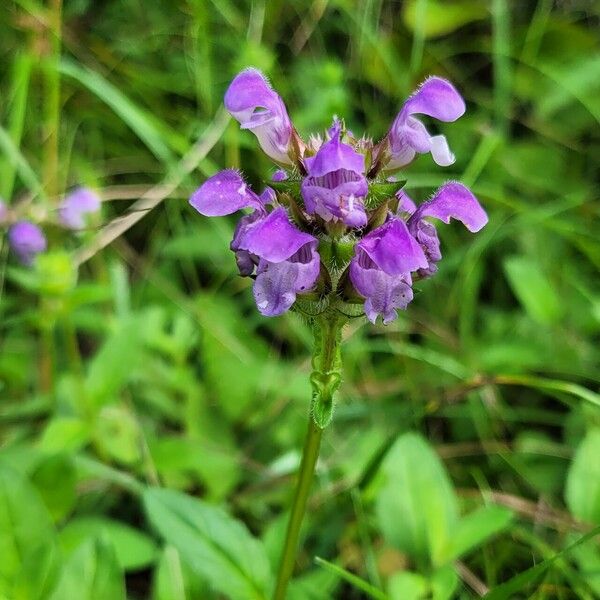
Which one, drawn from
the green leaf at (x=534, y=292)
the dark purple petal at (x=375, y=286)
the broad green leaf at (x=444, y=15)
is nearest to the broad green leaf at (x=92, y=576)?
the dark purple petal at (x=375, y=286)

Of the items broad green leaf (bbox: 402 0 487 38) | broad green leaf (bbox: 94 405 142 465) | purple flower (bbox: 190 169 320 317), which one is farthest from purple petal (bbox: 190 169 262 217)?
broad green leaf (bbox: 402 0 487 38)

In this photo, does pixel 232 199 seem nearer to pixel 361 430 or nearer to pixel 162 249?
pixel 361 430

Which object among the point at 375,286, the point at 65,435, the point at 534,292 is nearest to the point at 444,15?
the point at 534,292

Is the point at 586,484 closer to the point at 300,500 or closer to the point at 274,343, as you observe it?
the point at 300,500

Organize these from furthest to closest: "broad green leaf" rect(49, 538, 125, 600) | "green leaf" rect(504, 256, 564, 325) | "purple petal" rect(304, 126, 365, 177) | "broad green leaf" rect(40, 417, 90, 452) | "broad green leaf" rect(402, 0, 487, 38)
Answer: "broad green leaf" rect(402, 0, 487, 38) → "green leaf" rect(504, 256, 564, 325) → "broad green leaf" rect(40, 417, 90, 452) → "broad green leaf" rect(49, 538, 125, 600) → "purple petal" rect(304, 126, 365, 177)

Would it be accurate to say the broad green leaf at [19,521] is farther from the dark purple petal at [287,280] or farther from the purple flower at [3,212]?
the purple flower at [3,212]

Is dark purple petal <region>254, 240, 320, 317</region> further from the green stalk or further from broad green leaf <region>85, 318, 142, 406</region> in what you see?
broad green leaf <region>85, 318, 142, 406</region>

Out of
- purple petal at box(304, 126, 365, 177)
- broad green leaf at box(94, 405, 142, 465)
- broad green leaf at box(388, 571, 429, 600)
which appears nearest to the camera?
purple petal at box(304, 126, 365, 177)
